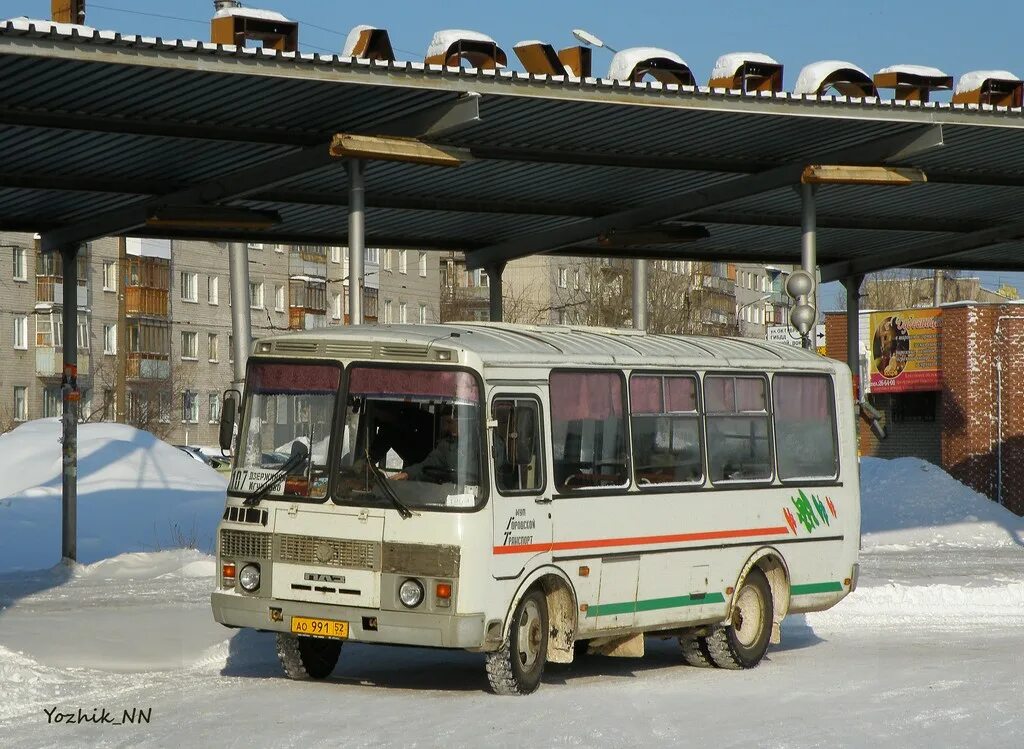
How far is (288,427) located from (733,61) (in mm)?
9221

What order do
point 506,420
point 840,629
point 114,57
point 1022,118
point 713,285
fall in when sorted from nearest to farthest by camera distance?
1. point 506,420
2. point 114,57
3. point 840,629
4. point 1022,118
5. point 713,285

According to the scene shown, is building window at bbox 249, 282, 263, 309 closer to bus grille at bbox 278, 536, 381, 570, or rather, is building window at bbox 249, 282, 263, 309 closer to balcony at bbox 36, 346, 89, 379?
balcony at bbox 36, 346, 89, 379

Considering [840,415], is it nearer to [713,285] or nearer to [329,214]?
[329,214]

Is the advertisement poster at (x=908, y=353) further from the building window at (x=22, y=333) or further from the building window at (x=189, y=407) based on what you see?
the building window at (x=189, y=407)

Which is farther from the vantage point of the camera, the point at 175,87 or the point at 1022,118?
the point at 1022,118

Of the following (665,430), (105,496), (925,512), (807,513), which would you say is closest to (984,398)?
(925,512)

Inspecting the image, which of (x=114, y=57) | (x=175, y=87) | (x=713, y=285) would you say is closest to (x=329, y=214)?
(x=175, y=87)

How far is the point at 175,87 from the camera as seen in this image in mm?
17328

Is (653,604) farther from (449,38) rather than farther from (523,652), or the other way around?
(449,38)

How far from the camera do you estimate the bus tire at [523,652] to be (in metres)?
13.0

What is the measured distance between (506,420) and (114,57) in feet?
17.6

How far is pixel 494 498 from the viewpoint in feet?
42.5

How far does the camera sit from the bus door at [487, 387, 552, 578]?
13.0 meters

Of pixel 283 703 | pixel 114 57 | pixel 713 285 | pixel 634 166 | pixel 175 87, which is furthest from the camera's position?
pixel 713 285
